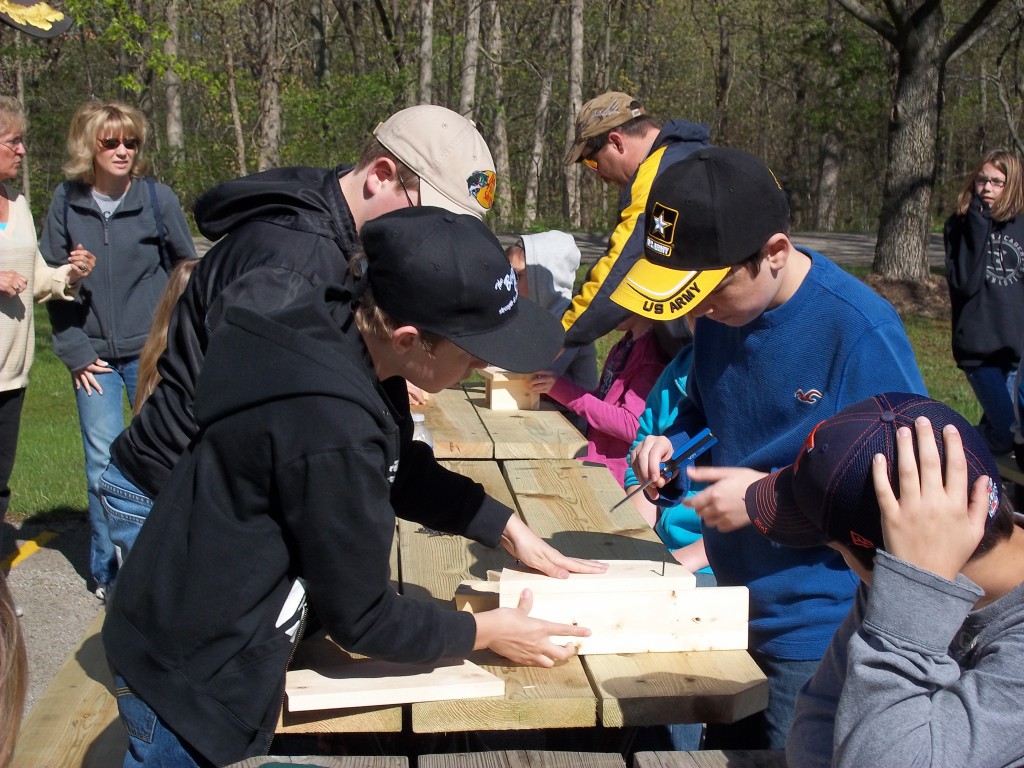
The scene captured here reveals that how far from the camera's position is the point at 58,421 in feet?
26.8

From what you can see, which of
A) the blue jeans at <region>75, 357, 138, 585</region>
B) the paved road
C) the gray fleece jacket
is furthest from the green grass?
the gray fleece jacket

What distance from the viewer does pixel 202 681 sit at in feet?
5.81

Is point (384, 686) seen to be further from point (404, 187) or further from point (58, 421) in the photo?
point (58, 421)

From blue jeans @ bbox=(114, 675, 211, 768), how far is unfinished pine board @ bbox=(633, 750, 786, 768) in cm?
79

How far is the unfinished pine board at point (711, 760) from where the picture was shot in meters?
1.82

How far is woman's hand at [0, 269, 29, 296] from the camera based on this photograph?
4.49m

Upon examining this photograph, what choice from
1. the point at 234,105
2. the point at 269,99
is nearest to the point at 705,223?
the point at 269,99

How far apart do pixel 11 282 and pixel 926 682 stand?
4.25 metres

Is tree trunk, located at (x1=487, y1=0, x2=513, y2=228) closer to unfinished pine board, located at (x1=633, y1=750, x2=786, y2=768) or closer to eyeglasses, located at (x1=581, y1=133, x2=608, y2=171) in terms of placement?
eyeglasses, located at (x1=581, y1=133, x2=608, y2=171)

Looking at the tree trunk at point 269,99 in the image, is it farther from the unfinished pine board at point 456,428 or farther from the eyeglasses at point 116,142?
the unfinished pine board at point 456,428

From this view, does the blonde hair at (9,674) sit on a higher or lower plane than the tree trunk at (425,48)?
lower

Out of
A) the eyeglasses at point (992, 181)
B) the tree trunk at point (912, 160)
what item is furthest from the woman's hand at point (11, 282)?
the tree trunk at point (912, 160)

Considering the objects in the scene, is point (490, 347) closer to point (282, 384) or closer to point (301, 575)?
point (282, 384)

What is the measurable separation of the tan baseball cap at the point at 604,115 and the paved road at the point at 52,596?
123 inches
